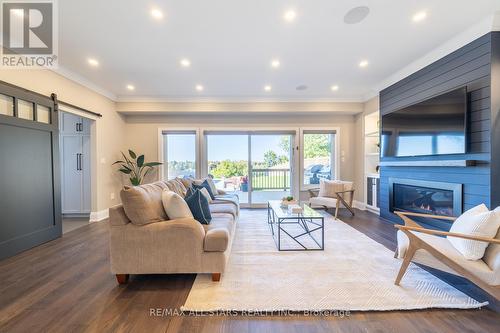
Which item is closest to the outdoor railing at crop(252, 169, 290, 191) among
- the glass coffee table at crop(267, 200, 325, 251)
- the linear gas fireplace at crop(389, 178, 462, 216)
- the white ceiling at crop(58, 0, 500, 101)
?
the glass coffee table at crop(267, 200, 325, 251)

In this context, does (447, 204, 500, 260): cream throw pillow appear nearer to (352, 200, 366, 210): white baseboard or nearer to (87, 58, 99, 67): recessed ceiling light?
(352, 200, 366, 210): white baseboard

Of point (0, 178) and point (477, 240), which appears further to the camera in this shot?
point (0, 178)

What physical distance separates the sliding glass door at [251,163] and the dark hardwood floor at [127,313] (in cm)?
353

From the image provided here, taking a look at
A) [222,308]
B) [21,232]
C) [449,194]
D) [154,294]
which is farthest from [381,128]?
[21,232]

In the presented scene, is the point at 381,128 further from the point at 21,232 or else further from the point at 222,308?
the point at 21,232

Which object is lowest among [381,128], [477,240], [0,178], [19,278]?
[19,278]

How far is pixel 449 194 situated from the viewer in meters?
3.11

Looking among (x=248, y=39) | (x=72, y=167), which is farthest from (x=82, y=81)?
(x=248, y=39)

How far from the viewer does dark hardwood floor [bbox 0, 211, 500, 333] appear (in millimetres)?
1532

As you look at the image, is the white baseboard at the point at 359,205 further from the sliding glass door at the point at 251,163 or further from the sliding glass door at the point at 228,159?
the sliding glass door at the point at 228,159

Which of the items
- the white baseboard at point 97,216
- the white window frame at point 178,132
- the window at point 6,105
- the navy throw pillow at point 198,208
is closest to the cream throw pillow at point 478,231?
the navy throw pillow at point 198,208

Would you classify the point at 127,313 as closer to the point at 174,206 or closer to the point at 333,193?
the point at 174,206

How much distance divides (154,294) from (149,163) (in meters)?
3.84

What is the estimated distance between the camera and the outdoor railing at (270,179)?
18.9 ft
